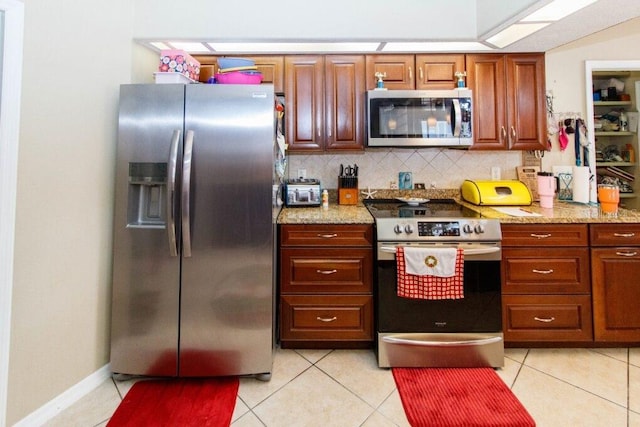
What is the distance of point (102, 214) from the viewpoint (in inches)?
70.8

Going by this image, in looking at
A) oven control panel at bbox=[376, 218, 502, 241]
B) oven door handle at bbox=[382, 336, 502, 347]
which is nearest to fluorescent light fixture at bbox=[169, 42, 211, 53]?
oven control panel at bbox=[376, 218, 502, 241]

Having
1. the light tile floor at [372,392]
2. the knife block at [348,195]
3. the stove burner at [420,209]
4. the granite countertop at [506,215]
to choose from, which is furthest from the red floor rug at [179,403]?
the knife block at [348,195]

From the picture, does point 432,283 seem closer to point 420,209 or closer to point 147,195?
point 420,209

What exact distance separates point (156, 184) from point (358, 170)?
165 cm

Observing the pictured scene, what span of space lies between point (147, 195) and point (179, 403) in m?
1.17

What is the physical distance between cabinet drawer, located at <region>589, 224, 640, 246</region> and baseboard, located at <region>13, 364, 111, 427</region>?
3.15 metres

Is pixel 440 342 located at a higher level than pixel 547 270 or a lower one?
lower

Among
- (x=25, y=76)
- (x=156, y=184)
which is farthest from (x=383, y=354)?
(x=25, y=76)

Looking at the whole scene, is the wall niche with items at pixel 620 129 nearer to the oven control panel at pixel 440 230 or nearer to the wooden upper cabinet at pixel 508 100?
the wooden upper cabinet at pixel 508 100

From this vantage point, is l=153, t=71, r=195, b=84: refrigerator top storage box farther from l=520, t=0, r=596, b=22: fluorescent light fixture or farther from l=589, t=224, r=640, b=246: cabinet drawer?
l=589, t=224, r=640, b=246: cabinet drawer

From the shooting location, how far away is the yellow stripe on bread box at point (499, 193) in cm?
243

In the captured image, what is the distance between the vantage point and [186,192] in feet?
5.36

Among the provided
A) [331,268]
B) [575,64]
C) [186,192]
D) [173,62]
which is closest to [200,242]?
[186,192]

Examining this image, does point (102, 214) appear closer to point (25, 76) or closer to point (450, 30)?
point (25, 76)
